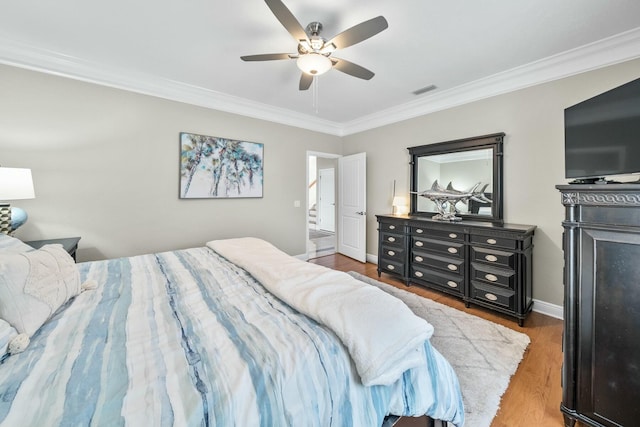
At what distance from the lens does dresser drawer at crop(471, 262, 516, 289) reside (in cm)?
248

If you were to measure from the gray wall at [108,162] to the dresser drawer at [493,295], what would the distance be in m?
Answer: 3.15

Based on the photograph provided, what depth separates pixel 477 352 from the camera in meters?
1.99

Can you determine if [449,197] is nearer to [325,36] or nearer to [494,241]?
[494,241]

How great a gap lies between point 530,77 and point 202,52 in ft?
11.4

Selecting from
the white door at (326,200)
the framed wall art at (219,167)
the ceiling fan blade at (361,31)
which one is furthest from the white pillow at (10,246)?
the white door at (326,200)

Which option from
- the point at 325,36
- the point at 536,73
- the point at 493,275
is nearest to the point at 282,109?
the point at 325,36

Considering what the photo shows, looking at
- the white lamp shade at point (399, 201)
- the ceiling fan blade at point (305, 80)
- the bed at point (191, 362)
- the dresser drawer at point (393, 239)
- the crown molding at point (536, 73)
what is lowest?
the bed at point (191, 362)

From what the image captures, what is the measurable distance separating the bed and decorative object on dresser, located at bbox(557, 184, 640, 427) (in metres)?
0.76

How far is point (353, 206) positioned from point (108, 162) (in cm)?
362

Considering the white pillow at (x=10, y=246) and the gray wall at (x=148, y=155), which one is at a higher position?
the gray wall at (x=148, y=155)

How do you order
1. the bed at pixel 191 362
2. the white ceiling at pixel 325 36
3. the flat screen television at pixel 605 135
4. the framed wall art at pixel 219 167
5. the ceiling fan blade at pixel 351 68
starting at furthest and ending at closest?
the framed wall art at pixel 219 167 < the ceiling fan blade at pixel 351 68 < the white ceiling at pixel 325 36 < the flat screen television at pixel 605 135 < the bed at pixel 191 362

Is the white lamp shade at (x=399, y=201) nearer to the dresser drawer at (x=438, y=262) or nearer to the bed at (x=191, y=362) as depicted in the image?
the dresser drawer at (x=438, y=262)

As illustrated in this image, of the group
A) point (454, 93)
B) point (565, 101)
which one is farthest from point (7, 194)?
point (565, 101)

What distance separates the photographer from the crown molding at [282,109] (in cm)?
229
